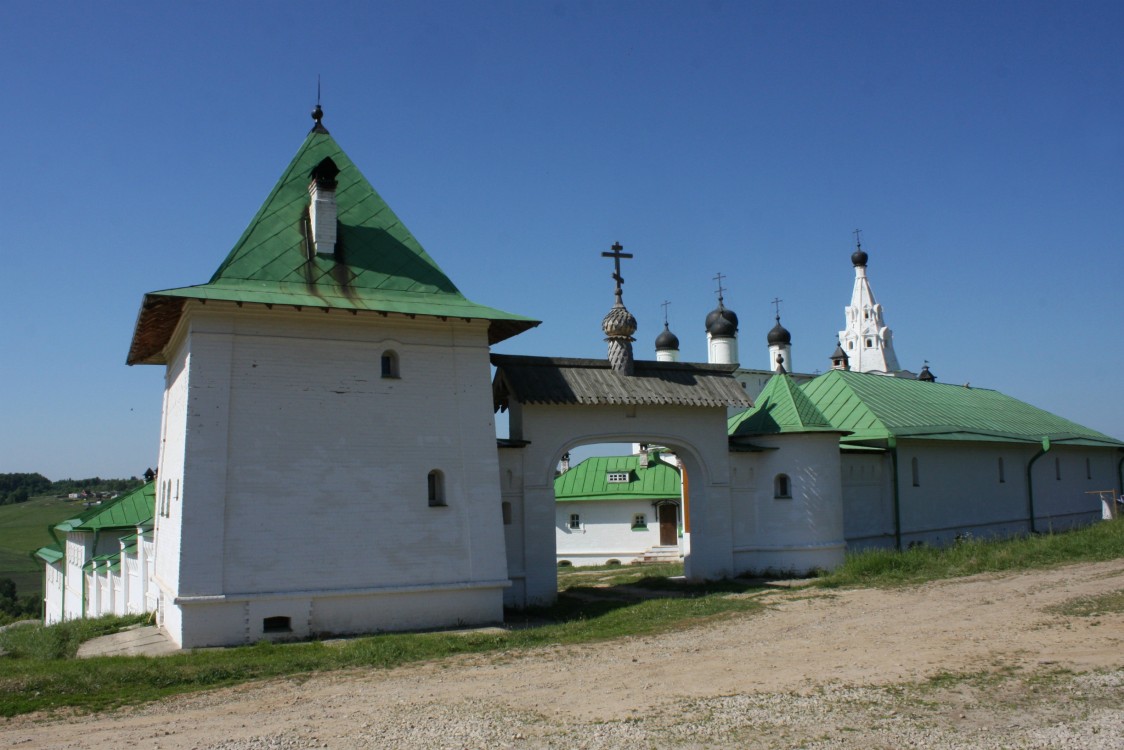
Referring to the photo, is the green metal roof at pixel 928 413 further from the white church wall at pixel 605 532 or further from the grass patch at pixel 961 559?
the white church wall at pixel 605 532

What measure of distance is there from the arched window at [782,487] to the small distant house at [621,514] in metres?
14.9

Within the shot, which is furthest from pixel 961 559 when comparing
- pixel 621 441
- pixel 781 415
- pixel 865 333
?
pixel 865 333

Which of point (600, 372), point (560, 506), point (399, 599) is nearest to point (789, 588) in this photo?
point (600, 372)

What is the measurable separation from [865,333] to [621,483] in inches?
819

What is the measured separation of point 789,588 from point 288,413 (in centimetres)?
1000

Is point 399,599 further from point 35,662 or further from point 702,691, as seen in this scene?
point 702,691

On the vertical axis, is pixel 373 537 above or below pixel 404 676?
above

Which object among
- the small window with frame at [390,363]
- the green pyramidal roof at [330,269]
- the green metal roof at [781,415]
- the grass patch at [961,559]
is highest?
the green pyramidal roof at [330,269]

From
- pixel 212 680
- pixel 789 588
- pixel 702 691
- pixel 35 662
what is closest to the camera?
pixel 702 691

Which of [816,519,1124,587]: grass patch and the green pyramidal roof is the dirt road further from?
the green pyramidal roof

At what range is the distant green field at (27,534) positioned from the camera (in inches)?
2589

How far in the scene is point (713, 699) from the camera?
912 cm

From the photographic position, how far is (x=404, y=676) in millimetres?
10648

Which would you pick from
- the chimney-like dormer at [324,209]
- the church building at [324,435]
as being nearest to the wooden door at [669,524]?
the church building at [324,435]
